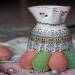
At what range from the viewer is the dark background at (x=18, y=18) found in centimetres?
124

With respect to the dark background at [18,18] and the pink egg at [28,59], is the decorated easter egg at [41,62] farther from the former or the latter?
the dark background at [18,18]

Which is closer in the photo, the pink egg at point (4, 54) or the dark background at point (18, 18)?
the pink egg at point (4, 54)

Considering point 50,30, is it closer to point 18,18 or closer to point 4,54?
point 4,54

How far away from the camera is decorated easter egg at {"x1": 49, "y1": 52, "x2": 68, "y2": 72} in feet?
2.37

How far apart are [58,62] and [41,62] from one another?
46 millimetres

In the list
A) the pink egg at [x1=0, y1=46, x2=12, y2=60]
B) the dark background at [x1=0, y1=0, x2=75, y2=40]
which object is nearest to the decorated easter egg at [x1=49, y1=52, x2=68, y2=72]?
the pink egg at [x1=0, y1=46, x2=12, y2=60]

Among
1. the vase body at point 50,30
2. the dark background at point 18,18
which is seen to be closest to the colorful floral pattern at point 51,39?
the vase body at point 50,30

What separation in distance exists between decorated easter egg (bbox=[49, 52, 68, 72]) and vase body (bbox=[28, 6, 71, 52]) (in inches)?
2.0

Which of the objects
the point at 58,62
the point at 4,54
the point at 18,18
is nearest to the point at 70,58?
the point at 58,62

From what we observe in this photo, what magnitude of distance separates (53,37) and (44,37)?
3 cm

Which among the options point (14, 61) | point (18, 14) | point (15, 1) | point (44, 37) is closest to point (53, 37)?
point (44, 37)

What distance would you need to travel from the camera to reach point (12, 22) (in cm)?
148

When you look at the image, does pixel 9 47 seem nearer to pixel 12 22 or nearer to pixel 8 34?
pixel 8 34

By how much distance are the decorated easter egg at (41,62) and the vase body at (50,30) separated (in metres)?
0.04
